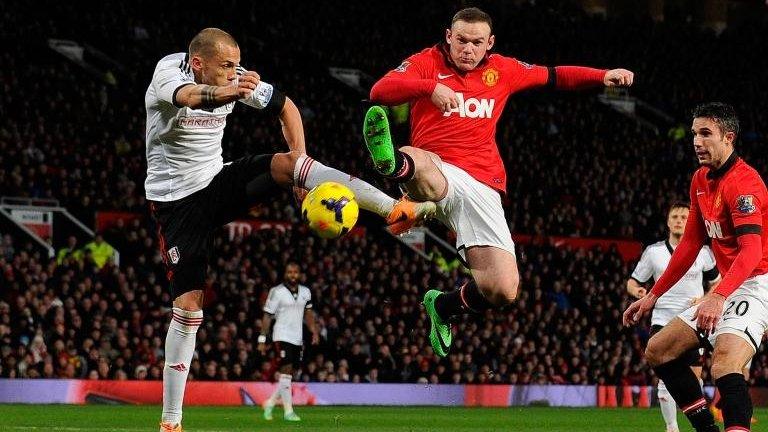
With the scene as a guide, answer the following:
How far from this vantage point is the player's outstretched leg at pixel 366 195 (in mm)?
8438

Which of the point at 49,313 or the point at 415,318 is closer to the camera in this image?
the point at 49,313

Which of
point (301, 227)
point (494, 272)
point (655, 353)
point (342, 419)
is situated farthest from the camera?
point (301, 227)

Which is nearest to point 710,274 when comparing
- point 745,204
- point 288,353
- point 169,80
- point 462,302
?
point 462,302

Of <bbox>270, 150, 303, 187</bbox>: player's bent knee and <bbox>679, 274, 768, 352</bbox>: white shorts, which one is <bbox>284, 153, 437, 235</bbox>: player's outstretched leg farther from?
<bbox>679, 274, 768, 352</bbox>: white shorts

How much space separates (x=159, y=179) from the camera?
8969mm

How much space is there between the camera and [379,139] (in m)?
8.44

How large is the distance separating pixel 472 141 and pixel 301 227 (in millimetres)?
14336

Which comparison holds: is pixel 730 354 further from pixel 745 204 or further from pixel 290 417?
pixel 290 417

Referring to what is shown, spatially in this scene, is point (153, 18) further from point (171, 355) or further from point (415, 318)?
point (171, 355)

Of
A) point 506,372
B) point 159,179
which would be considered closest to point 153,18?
point 506,372

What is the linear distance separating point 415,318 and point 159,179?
13782mm

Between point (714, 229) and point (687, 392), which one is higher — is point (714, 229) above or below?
above

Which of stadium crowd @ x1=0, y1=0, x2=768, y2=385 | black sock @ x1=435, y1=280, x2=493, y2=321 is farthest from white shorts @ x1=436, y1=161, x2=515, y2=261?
stadium crowd @ x1=0, y1=0, x2=768, y2=385

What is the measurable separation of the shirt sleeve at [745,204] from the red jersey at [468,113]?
154 cm
